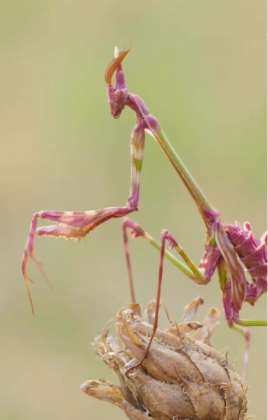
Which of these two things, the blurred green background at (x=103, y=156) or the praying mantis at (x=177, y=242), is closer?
the praying mantis at (x=177, y=242)

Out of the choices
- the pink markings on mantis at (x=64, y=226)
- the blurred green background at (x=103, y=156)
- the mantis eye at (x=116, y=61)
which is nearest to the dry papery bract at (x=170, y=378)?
the pink markings on mantis at (x=64, y=226)

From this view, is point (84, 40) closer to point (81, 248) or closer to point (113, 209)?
point (81, 248)

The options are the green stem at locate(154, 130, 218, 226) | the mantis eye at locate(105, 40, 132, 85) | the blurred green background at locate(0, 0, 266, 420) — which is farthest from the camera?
the blurred green background at locate(0, 0, 266, 420)

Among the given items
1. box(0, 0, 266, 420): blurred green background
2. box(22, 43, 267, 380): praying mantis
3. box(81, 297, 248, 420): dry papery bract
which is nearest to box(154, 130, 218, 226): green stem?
box(22, 43, 267, 380): praying mantis

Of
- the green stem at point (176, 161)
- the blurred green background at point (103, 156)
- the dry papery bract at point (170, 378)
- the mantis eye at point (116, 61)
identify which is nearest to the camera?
the dry papery bract at point (170, 378)

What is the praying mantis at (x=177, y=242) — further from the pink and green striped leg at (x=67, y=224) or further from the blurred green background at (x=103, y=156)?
the blurred green background at (x=103, y=156)

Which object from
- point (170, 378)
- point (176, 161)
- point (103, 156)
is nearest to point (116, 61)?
point (176, 161)

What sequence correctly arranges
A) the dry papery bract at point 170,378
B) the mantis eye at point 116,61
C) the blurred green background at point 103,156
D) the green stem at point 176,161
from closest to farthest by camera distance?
the dry papery bract at point 170,378 → the mantis eye at point 116,61 → the green stem at point 176,161 → the blurred green background at point 103,156

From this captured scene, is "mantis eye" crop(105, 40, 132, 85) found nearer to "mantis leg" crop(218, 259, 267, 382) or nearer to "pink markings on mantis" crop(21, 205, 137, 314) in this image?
"pink markings on mantis" crop(21, 205, 137, 314)
